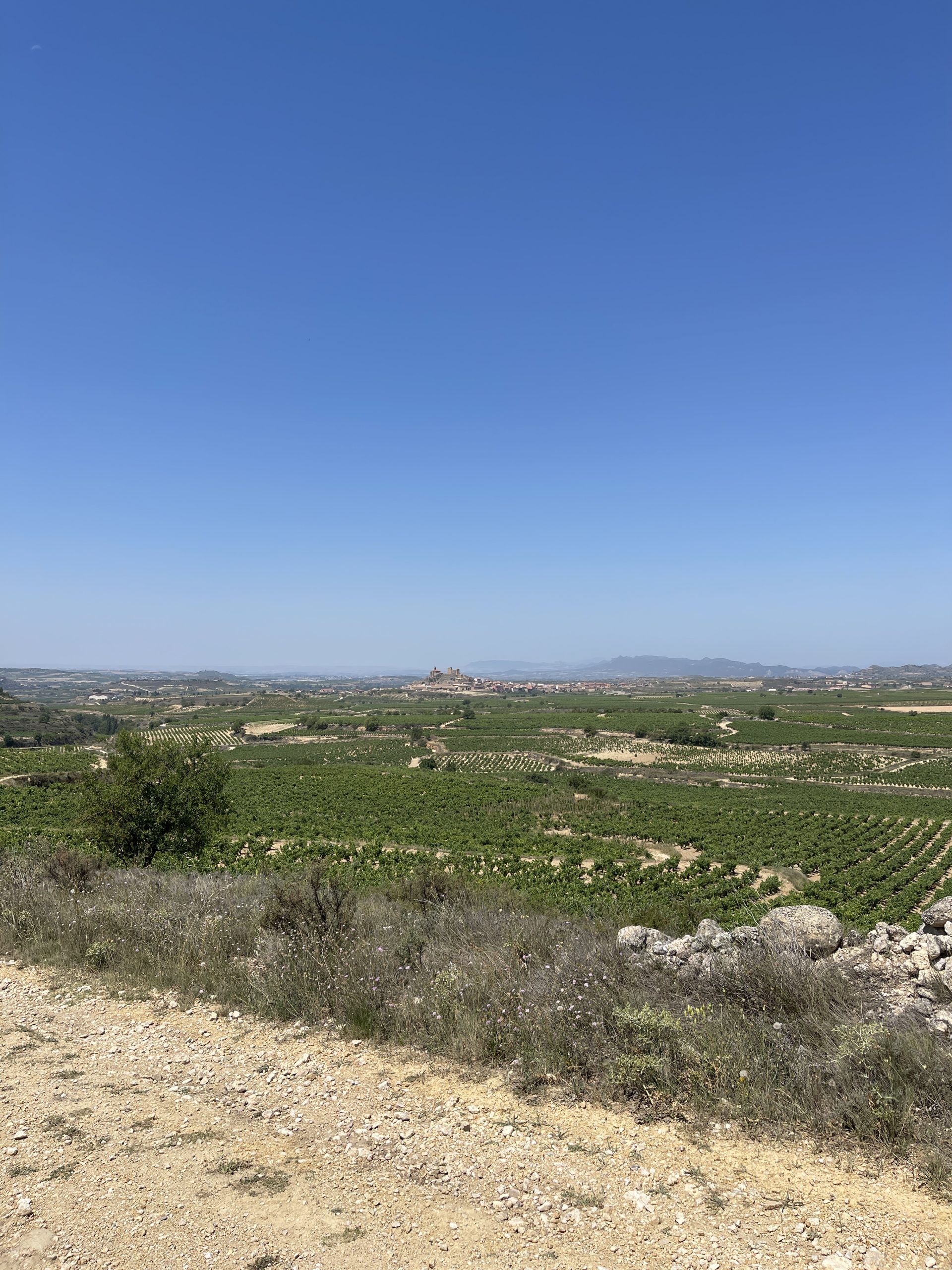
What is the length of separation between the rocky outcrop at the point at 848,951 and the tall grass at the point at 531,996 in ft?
1.06

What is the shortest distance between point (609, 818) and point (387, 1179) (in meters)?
42.3

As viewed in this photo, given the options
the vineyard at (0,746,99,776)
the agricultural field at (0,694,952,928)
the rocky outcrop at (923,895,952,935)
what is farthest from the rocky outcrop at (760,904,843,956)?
the vineyard at (0,746,99,776)

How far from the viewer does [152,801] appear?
1647cm

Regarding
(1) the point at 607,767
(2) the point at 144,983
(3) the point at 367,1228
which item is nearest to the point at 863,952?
(3) the point at 367,1228

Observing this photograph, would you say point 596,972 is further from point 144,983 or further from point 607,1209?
point 144,983

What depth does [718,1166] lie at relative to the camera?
13.3ft

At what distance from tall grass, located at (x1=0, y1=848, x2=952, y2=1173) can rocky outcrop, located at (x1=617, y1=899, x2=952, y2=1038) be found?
32 cm

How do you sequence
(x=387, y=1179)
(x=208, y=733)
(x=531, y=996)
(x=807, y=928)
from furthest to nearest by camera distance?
(x=208, y=733) → (x=807, y=928) → (x=531, y=996) → (x=387, y=1179)

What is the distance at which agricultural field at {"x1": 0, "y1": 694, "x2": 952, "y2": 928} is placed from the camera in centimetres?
2531

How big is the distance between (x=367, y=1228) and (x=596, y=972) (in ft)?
11.2

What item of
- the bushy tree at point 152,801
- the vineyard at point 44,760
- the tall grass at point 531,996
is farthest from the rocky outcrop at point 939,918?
the vineyard at point 44,760

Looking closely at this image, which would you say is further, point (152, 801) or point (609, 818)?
point (609, 818)

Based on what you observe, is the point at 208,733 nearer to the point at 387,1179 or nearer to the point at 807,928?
the point at 807,928

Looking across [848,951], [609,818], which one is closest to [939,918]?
[848,951]
